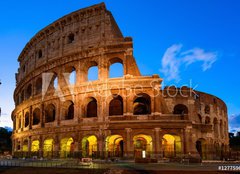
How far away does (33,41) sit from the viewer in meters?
41.5

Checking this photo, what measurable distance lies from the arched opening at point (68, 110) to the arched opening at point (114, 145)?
6136 mm

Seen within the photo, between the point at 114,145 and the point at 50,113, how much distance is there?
10203 mm

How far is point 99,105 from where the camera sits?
3062cm

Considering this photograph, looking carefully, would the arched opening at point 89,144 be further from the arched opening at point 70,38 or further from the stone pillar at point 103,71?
the arched opening at point 70,38

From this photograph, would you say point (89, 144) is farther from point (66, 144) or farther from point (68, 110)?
point (68, 110)

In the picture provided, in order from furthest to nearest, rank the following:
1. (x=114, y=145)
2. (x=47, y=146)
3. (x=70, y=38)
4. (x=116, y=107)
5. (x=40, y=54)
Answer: (x=40, y=54)
(x=70, y=38)
(x=47, y=146)
(x=116, y=107)
(x=114, y=145)

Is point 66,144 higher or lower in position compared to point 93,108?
lower

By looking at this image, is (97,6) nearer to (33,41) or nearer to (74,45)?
(74,45)

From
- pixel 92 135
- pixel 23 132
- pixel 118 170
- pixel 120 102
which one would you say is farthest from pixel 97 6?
pixel 118 170

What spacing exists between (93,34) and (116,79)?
6.75m

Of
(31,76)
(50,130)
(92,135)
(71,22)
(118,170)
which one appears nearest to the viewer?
(118,170)

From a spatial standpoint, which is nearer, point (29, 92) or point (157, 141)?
point (157, 141)

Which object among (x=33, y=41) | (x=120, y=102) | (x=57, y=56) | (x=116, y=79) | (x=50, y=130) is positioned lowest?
(x=50, y=130)

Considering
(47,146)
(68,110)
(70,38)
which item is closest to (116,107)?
(68,110)
